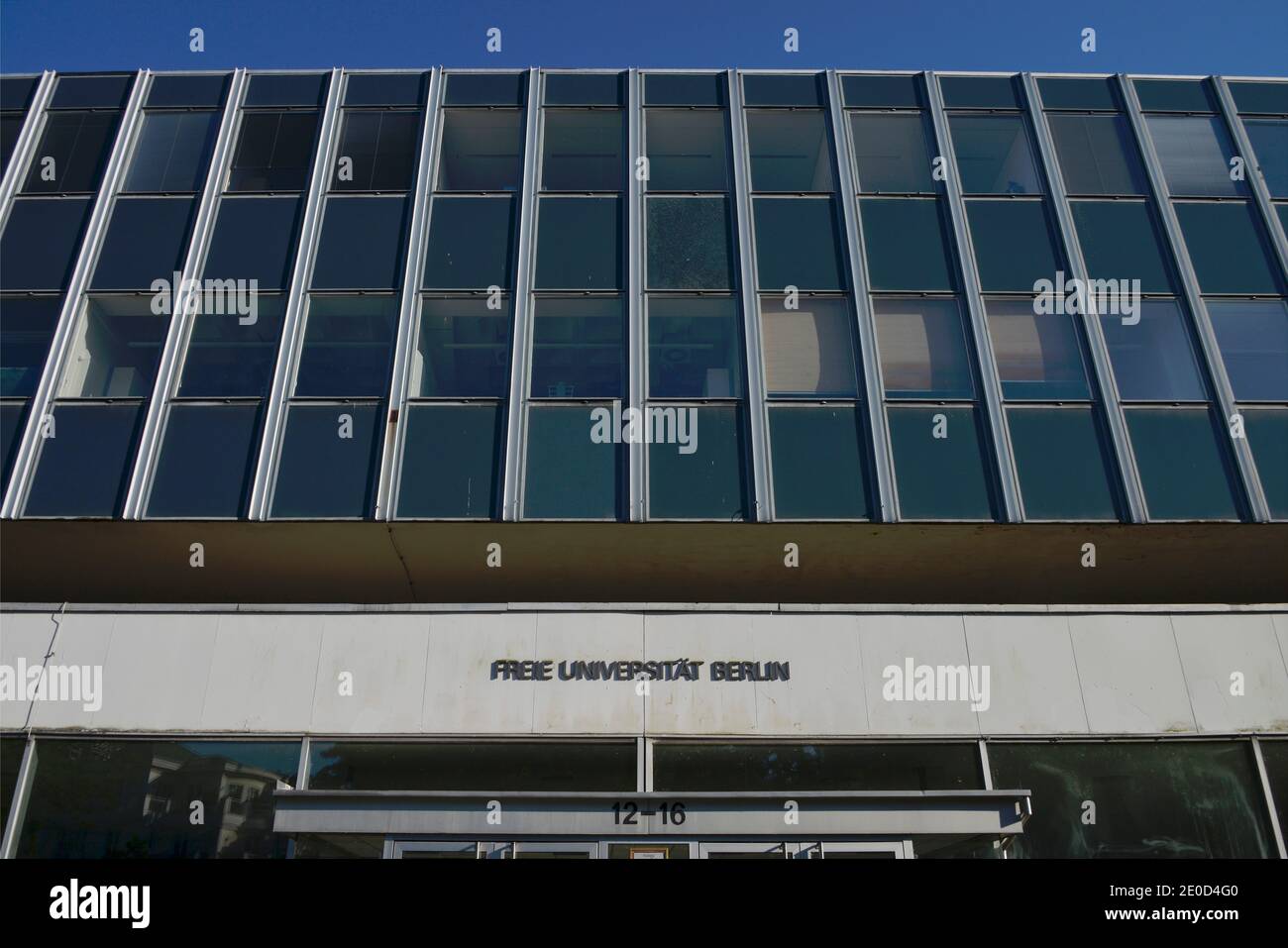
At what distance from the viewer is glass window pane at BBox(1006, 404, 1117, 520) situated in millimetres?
11289

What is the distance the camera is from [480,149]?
595 inches

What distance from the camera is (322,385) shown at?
12.3 meters

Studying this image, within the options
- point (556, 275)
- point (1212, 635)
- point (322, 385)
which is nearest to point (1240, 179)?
point (1212, 635)


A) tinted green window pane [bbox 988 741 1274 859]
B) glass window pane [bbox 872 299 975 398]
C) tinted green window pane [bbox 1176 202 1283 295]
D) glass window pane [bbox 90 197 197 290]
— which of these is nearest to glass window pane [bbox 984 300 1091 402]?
glass window pane [bbox 872 299 975 398]

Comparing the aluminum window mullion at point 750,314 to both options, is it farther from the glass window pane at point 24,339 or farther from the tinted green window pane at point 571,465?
the glass window pane at point 24,339

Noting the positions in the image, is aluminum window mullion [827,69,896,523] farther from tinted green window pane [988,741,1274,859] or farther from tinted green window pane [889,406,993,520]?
tinted green window pane [988,741,1274,859]

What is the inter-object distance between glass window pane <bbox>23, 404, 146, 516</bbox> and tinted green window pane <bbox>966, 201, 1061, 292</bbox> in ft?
38.4

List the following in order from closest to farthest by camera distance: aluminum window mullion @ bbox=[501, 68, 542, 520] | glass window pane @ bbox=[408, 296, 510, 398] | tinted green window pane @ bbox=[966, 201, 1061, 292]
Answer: aluminum window mullion @ bbox=[501, 68, 542, 520], glass window pane @ bbox=[408, 296, 510, 398], tinted green window pane @ bbox=[966, 201, 1061, 292]

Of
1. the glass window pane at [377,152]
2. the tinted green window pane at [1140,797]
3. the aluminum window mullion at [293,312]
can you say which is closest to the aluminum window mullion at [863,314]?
the tinted green window pane at [1140,797]

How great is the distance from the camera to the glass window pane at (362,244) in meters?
13.2

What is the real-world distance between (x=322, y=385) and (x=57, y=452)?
3.36 meters

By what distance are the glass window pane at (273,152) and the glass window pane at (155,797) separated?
838 centimetres
